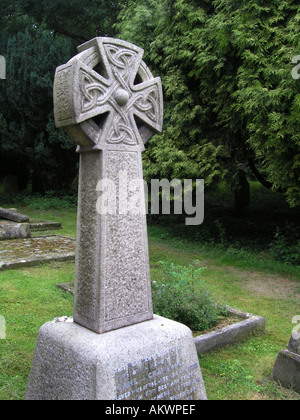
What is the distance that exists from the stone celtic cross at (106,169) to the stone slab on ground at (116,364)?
134 millimetres

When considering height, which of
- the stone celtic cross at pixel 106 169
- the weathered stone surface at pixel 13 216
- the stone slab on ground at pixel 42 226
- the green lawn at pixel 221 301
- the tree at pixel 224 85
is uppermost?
the tree at pixel 224 85

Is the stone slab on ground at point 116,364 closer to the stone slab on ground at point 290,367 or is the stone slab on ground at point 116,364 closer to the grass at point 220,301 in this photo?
the grass at point 220,301

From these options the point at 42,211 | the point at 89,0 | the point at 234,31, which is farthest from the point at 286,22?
the point at 89,0

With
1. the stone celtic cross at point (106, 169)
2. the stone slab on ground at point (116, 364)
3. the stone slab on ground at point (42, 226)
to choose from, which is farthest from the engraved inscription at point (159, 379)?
the stone slab on ground at point (42, 226)

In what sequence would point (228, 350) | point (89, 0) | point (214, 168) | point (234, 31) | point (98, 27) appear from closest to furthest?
point (228, 350), point (234, 31), point (214, 168), point (89, 0), point (98, 27)

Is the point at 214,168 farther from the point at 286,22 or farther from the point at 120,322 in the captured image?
the point at 120,322

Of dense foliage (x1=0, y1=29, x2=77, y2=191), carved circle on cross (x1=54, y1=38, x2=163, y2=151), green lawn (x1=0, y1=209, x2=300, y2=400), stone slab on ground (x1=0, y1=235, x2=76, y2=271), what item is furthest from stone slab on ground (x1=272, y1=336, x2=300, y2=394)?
dense foliage (x1=0, y1=29, x2=77, y2=191)

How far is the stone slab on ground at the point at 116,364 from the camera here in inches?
92.4

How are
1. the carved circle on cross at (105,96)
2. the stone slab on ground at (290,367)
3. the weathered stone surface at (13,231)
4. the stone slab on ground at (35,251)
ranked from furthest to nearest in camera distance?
the weathered stone surface at (13,231) < the stone slab on ground at (35,251) < the stone slab on ground at (290,367) < the carved circle on cross at (105,96)

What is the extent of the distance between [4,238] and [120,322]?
23.7 feet

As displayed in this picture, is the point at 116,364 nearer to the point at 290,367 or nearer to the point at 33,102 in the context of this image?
the point at 290,367

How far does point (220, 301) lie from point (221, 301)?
0.09 m

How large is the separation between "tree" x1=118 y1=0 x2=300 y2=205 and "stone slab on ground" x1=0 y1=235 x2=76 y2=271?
2.67 m

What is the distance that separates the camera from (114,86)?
2.63 metres
